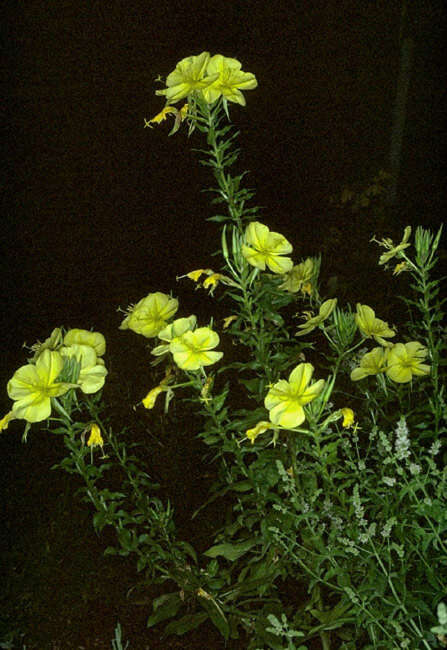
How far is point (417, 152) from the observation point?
4949mm

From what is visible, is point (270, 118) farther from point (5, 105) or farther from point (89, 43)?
point (5, 105)

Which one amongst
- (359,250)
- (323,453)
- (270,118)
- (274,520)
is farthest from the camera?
(270,118)

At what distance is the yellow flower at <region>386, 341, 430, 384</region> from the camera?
176cm

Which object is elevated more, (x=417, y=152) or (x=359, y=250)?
(x=417, y=152)

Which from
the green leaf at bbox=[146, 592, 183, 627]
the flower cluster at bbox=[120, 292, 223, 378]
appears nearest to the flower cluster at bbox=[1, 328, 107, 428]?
the flower cluster at bbox=[120, 292, 223, 378]

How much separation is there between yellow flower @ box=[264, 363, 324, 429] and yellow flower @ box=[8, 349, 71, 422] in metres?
0.45

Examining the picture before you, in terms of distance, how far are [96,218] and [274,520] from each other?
3.08 m

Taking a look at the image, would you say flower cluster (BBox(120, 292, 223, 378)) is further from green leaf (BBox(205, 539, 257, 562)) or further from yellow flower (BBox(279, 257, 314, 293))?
green leaf (BBox(205, 539, 257, 562))

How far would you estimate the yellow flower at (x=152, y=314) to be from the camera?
1818 mm

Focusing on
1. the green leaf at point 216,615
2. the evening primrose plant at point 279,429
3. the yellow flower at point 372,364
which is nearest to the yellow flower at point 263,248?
the evening primrose plant at point 279,429

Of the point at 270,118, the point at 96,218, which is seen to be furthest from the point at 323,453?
the point at 270,118

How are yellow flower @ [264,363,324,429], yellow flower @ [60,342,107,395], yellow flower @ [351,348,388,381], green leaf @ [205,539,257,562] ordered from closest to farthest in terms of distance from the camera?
yellow flower @ [264,363,324,429] → yellow flower @ [60,342,107,395] → yellow flower @ [351,348,388,381] → green leaf @ [205,539,257,562]

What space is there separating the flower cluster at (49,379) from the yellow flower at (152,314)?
0.60ft

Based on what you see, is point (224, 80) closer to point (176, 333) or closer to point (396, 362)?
point (176, 333)
